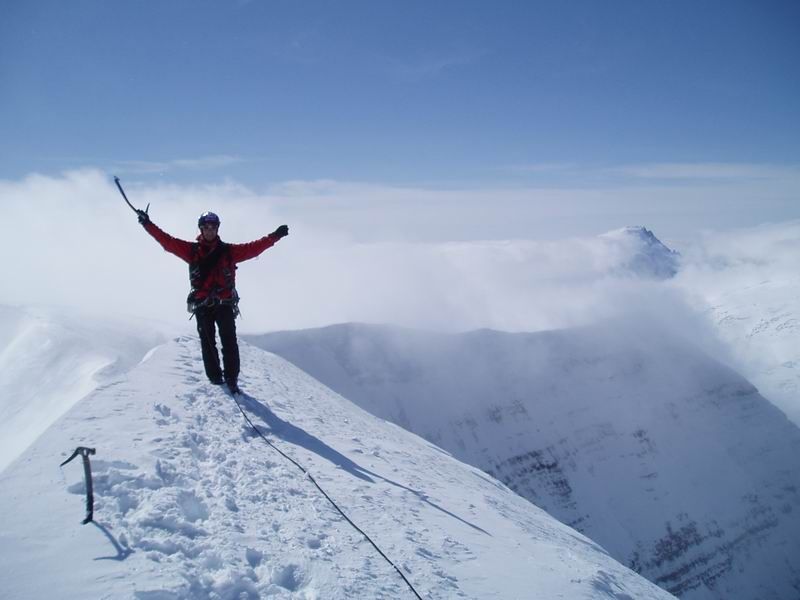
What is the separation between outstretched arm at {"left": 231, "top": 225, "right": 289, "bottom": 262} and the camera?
1088 centimetres

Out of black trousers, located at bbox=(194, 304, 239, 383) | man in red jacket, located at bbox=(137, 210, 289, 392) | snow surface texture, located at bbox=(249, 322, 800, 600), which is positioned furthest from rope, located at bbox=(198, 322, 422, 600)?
snow surface texture, located at bbox=(249, 322, 800, 600)

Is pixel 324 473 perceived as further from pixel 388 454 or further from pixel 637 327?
pixel 637 327

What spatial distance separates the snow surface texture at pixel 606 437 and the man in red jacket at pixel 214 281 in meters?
63.2

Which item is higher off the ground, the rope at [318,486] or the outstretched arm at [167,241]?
the outstretched arm at [167,241]

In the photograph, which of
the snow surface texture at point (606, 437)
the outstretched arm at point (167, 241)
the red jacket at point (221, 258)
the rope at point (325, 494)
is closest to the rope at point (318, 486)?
the rope at point (325, 494)

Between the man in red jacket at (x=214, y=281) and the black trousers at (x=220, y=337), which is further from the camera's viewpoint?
the black trousers at (x=220, y=337)

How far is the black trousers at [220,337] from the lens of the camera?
36.6 feet

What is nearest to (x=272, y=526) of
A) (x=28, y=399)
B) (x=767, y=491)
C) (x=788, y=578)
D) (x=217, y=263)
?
(x=217, y=263)

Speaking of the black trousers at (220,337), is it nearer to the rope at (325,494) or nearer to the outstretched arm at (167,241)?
the rope at (325,494)

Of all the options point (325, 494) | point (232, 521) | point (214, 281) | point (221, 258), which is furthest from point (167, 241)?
point (232, 521)

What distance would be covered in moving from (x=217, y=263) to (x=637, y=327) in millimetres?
136820

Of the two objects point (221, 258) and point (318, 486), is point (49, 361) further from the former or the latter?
point (318, 486)

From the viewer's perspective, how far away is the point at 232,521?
6.20 m

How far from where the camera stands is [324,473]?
8.47 metres
